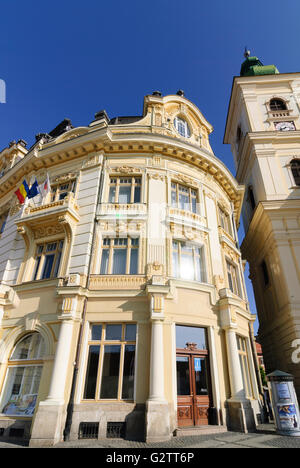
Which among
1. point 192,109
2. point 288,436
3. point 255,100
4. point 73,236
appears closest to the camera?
point 288,436

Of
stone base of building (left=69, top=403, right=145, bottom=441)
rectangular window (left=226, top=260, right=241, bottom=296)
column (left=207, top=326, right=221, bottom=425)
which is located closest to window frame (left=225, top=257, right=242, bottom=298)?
rectangular window (left=226, top=260, right=241, bottom=296)

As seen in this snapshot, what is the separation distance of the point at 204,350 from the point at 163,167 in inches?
394

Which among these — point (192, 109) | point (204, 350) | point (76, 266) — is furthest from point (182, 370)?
point (192, 109)

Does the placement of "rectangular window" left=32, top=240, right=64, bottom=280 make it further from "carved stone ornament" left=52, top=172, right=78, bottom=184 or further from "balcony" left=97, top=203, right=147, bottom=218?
"carved stone ornament" left=52, top=172, right=78, bottom=184

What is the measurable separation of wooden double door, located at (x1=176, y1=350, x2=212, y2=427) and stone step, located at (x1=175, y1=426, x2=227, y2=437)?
394mm

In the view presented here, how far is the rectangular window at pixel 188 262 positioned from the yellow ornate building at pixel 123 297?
0.06 metres

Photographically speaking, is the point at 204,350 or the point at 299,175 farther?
the point at 299,175

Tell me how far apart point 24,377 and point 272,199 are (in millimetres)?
18660

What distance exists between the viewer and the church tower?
1661 centimetres

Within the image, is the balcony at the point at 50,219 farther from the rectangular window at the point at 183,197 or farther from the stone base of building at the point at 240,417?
the stone base of building at the point at 240,417

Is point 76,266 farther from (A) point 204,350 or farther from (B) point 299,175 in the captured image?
(B) point 299,175

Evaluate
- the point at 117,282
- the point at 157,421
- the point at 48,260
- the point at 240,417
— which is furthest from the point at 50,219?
the point at 240,417

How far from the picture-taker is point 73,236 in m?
13.5
